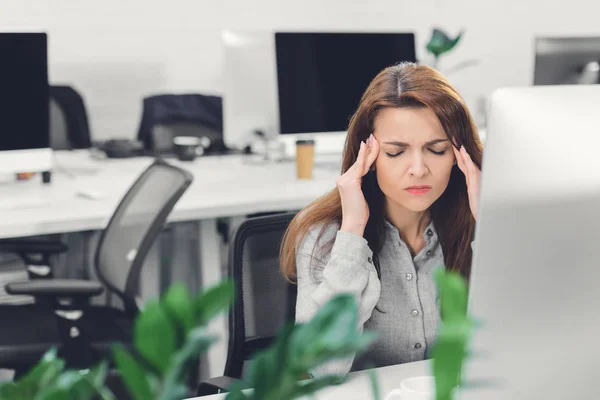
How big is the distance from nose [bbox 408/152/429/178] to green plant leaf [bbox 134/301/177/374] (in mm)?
943

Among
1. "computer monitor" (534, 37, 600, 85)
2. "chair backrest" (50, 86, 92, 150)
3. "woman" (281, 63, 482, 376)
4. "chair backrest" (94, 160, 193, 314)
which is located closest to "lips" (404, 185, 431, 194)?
"woman" (281, 63, 482, 376)

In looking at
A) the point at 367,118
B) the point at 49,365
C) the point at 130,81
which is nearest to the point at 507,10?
the point at 130,81

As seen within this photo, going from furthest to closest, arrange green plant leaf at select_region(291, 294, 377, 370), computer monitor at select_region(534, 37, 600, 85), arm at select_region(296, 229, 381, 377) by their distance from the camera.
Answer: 1. computer monitor at select_region(534, 37, 600, 85)
2. arm at select_region(296, 229, 381, 377)
3. green plant leaf at select_region(291, 294, 377, 370)

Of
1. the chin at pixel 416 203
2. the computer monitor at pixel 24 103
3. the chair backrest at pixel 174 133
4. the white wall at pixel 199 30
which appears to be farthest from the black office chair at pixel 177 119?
the chin at pixel 416 203

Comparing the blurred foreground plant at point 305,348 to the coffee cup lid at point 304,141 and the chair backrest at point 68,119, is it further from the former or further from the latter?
the chair backrest at point 68,119

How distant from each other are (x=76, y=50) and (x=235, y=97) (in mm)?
2025

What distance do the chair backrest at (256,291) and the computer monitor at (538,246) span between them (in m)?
0.73

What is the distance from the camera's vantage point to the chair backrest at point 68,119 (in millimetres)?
3965

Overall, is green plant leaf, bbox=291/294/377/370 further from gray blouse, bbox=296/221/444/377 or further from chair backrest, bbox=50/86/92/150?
chair backrest, bbox=50/86/92/150

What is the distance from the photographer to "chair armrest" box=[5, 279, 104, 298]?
1994 mm

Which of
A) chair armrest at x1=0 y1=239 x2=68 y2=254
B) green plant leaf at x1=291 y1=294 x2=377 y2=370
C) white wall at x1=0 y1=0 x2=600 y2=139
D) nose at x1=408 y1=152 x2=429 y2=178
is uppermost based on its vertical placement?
Answer: white wall at x1=0 y1=0 x2=600 y2=139

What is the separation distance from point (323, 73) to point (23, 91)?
1.00 meters

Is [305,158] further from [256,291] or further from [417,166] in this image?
[417,166]

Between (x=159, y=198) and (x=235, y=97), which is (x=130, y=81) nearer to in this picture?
(x=235, y=97)
